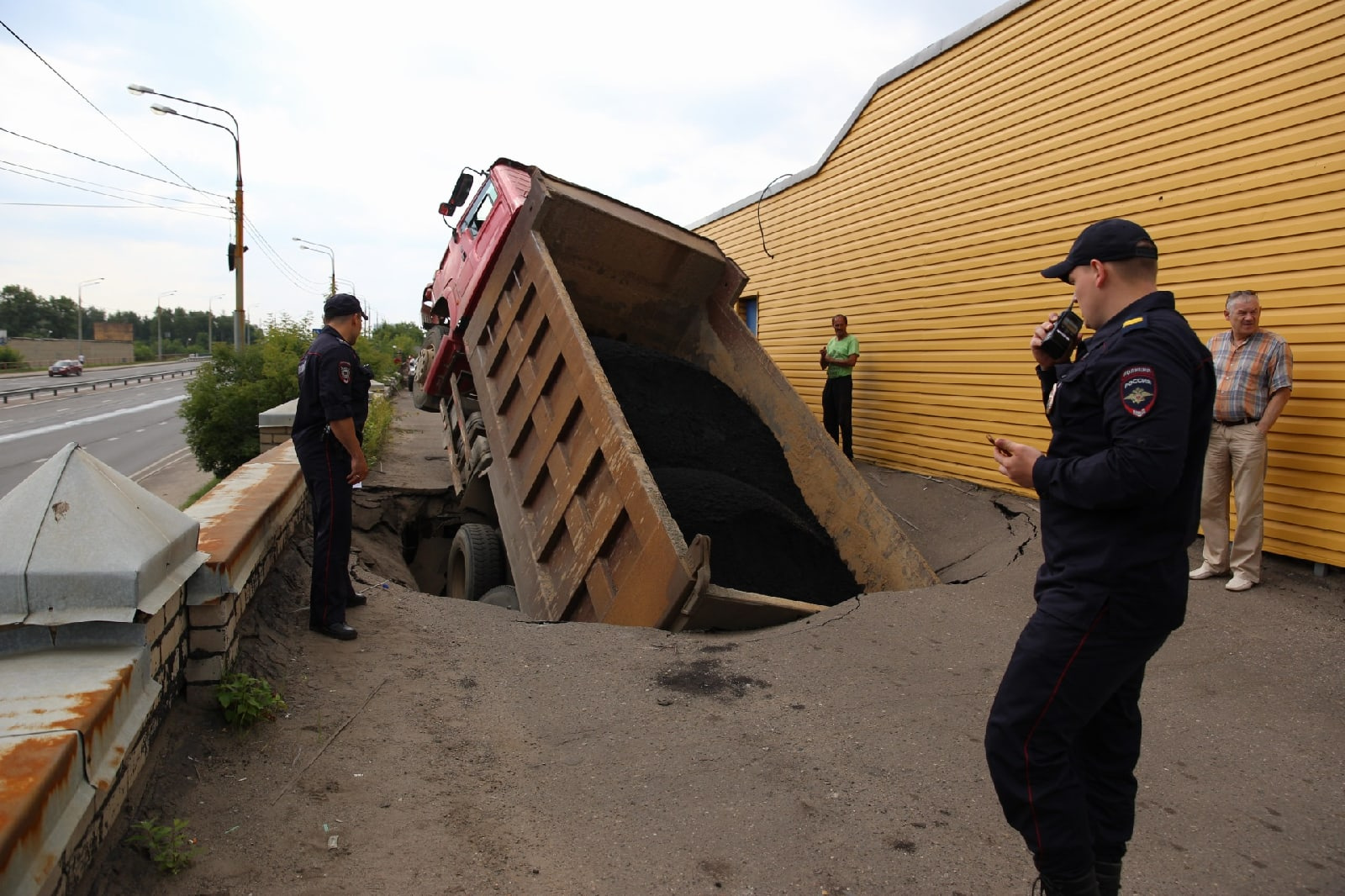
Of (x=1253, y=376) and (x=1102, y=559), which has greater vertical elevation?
(x=1253, y=376)

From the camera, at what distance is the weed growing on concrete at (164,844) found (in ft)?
7.02

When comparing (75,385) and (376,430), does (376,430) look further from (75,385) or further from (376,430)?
(75,385)

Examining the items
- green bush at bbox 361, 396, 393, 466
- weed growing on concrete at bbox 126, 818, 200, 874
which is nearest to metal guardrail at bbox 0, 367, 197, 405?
green bush at bbox 361, 396, 393, 466

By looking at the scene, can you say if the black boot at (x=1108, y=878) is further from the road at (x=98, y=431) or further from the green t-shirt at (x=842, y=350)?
the road at (x=98, y=431)

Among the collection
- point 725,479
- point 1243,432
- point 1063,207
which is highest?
point 1063,207

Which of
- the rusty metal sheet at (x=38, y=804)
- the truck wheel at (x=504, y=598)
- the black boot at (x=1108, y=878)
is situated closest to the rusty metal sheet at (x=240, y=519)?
the rusty metal sheet at (x=38, y=804)

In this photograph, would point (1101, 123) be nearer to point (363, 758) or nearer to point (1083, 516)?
point (1083, 516)

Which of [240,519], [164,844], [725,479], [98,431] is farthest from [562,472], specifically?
[98,431]

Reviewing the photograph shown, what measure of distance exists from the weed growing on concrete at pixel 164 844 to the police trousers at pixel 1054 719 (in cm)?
216

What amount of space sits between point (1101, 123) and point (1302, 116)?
1.68 metres

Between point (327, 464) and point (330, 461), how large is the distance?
0.02 meters

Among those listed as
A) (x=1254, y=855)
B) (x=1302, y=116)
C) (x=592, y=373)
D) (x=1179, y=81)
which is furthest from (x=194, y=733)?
(x=1179, y=81)

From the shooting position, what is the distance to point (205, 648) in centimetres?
295

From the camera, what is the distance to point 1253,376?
4.95 metres
